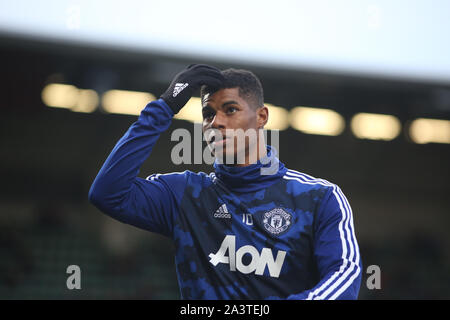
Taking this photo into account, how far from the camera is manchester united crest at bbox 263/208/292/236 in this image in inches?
72.5

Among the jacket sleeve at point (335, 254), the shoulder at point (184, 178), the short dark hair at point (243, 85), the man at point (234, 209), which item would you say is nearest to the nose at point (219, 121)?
the man at point (234, 209)

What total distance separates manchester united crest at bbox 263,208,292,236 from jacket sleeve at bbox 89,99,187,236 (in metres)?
0.38

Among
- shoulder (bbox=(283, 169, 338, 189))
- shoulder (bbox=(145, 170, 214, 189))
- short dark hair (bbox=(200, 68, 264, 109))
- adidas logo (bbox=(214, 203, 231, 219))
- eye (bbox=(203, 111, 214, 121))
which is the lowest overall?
adidas logo (bbox=(214, 203, 231, 219))

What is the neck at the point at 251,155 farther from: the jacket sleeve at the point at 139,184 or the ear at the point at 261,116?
the jacket sleeve at the point at 139,184

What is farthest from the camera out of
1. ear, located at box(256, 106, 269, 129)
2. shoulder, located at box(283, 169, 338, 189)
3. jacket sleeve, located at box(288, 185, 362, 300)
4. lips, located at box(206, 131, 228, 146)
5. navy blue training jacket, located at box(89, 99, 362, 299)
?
ear, located at box(256, 106, 269, 129)

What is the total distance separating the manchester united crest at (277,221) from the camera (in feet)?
6.04

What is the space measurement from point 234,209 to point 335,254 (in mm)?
447

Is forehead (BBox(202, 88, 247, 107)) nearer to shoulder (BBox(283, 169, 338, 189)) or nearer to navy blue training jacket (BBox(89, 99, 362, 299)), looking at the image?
navy blue training jacket (BBox(89, 99, 362, 299))

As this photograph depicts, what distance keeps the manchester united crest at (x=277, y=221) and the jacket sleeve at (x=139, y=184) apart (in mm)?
382

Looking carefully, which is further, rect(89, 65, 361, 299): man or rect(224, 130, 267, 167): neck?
rect(224, 130, 267, 167): neck

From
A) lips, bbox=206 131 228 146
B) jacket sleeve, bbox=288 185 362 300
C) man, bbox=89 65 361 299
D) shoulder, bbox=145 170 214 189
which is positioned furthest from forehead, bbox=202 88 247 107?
jacket sleeve, bbox=288 185 362 300

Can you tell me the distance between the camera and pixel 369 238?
41.0 feet

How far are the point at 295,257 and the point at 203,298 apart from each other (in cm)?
38
